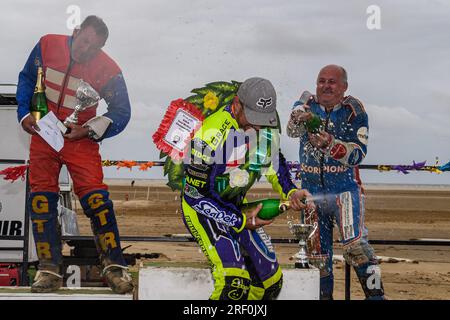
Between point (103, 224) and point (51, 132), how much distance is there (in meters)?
0.76

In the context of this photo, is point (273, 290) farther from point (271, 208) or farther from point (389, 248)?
point (389, 248)

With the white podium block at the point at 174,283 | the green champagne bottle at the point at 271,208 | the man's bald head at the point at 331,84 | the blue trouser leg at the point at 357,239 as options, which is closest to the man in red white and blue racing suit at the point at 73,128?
the white podium block at the point at 174,283

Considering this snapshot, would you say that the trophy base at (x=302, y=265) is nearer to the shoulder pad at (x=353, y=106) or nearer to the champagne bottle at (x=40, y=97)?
the shoulder pad at (x=353, y=106)

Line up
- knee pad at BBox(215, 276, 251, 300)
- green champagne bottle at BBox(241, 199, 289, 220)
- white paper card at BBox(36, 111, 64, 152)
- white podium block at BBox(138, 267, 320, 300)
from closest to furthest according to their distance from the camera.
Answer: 1. knee pad at BBox(215, 276, 251, 300)
2. green champagne bottle at BBox(241, 199, 289, 220)
3. white podium block at BBox(138, 267, 320, 300)
4. white paper card at BBox(36, 111, 64, 152)

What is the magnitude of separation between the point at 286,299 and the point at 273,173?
90 centimetres

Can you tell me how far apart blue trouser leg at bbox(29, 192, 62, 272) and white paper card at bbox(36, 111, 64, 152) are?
361mm

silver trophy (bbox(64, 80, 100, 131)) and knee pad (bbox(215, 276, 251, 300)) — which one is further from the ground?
silver trophy (bbox(64, 80, 100, 131))

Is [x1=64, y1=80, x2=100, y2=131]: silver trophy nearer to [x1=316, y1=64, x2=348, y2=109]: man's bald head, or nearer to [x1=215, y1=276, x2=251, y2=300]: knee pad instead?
[x1=215, y1=276, x2=251, y2=300]: knee pad

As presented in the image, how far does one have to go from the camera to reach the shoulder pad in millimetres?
5039

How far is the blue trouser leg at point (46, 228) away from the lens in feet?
15.3

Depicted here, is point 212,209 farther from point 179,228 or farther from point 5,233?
point 179,228

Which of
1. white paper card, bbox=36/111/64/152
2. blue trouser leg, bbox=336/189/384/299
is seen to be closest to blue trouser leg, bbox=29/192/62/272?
white paper card, bbox=36/111/64/152
